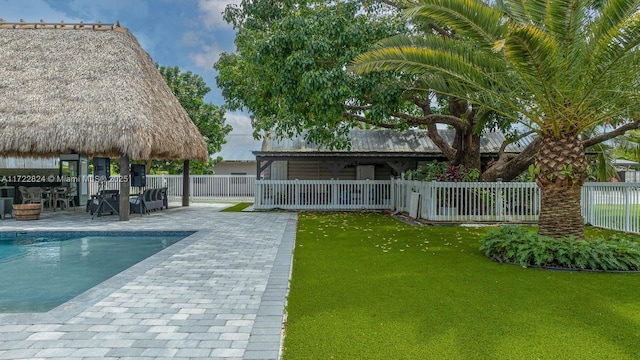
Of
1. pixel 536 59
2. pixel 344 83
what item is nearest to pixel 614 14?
pixel 536 59

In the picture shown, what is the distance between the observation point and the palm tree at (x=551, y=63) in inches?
225

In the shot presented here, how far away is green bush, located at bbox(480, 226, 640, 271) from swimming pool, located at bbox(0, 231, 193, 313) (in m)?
6.95

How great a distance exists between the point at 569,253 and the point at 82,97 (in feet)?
45.6

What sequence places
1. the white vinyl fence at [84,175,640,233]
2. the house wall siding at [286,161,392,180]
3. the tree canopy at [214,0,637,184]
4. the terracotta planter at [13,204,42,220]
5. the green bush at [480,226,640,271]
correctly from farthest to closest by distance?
the house wall siding at [286,161,392,180], the terracotta planter at [13,204,42,220], the white vinyl fence at [84,175,640,233], the tree canopy at [214,0,637,184], the green bush at [480,226,640,271]

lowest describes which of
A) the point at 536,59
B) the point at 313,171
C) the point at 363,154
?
the point at 313,171

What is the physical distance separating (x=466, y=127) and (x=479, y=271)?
8803 mm

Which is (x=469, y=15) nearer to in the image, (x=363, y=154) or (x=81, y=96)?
(x=363, y=154)

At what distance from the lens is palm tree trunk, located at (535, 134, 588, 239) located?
6816 millimetres

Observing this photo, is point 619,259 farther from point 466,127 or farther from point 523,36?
point 466,127

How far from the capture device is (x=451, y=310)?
423 cm

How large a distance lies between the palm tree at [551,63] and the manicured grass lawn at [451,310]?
6.54 ft

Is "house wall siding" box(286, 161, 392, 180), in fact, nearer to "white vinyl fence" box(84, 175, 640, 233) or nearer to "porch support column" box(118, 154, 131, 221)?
"white vinyl fence" box(84, 175, 640, 233)

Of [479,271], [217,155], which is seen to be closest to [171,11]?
[217,155]

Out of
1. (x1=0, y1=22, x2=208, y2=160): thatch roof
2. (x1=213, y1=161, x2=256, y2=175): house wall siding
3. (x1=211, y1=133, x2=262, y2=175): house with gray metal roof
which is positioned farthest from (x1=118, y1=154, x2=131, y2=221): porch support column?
(x1=213, y1=161, x2=256, y2=175): house wall siding
